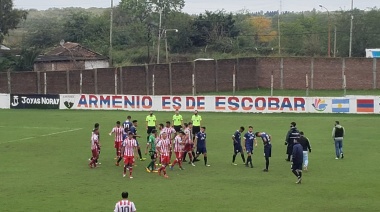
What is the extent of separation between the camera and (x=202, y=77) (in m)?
79.9

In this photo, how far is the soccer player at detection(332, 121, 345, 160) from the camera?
3541 cm

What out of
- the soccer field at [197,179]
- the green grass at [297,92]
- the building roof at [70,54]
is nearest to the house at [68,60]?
the building roof at [70,54]

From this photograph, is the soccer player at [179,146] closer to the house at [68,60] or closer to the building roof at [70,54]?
the house at [68,60]

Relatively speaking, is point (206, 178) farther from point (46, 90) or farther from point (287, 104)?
point (46, 90)

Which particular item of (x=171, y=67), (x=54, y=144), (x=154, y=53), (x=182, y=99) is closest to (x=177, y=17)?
(x=154, y=53)

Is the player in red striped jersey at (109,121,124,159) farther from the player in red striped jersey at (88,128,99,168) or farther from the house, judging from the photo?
the house

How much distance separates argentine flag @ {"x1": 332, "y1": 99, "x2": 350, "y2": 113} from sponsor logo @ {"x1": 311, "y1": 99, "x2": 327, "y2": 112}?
71 centimetres

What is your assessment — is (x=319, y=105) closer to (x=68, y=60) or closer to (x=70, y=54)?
(x=70, y=54)

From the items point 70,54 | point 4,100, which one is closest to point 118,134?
point 4,100

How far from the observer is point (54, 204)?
1006 inches

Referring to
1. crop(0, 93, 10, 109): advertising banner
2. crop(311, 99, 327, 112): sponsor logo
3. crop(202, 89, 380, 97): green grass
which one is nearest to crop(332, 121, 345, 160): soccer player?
crop(311, 99, 327, 112): sponsor logo

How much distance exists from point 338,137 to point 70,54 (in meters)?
63.2

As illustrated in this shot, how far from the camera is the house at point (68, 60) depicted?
9416 cm

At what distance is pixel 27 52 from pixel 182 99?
3706 centimetres
